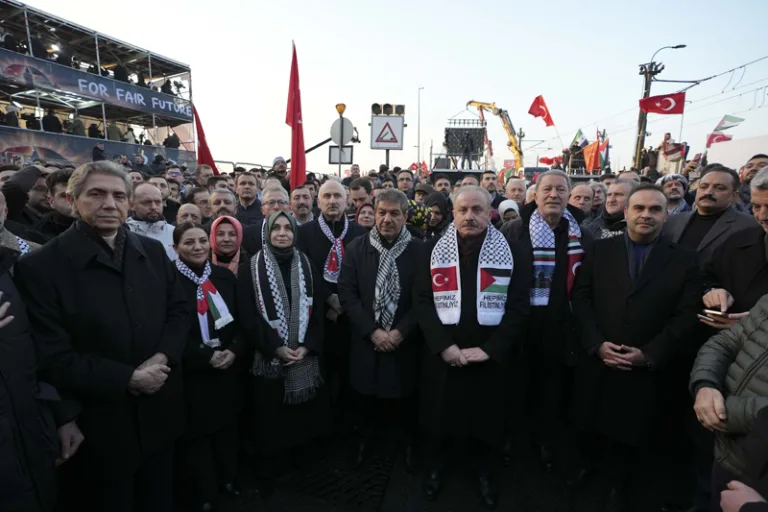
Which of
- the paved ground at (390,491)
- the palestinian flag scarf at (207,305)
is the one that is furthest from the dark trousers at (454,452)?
the palestinian flag scarf at (207,305)

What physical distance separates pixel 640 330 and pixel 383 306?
1.71 metres

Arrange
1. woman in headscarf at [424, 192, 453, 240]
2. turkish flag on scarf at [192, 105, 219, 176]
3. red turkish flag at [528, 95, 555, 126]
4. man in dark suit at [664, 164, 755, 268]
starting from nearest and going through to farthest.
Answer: man in dark suit at [664, 164, 755, 268] → woman in headscarf at [424, 192, 453, 240] → turkish flag on scarf at [192, 105, 219, 176] → red turkish flag at [528, 95, 555, 126]

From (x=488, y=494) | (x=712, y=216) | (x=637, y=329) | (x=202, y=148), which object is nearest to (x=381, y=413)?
(x=488, y=494)

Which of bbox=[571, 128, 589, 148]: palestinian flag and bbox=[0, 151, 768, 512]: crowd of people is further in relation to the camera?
bbox=[571, 128, 589, 148]: palestinian flag

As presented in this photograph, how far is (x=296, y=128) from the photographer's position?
573 centimetres

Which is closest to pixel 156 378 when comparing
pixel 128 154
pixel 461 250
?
pixel 461 250

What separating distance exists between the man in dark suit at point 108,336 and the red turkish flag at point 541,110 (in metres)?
18.5

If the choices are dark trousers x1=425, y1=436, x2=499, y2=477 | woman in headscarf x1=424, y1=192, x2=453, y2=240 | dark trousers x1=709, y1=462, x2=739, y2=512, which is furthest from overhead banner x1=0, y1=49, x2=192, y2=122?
dark trousers x1=709, y1=462, x2=739, y2=512

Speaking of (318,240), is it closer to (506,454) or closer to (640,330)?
(506,454)

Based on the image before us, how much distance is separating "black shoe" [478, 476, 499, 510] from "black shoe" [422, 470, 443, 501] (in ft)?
0.95

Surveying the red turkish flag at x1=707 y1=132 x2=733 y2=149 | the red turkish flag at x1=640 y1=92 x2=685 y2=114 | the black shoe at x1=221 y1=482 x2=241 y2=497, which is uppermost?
the red turkish flag at x1=707 y1=132 x2=733 y2=149

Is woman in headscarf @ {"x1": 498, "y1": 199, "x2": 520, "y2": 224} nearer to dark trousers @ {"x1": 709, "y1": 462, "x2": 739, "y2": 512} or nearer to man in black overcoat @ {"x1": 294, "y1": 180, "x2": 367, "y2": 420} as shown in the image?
man in black overcoat @ {"x1": 294, "y1": 180, "x2": 367, "y2": 420}

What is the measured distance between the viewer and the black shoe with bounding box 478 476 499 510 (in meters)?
2.73

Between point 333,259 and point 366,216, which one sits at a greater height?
point 366,216
